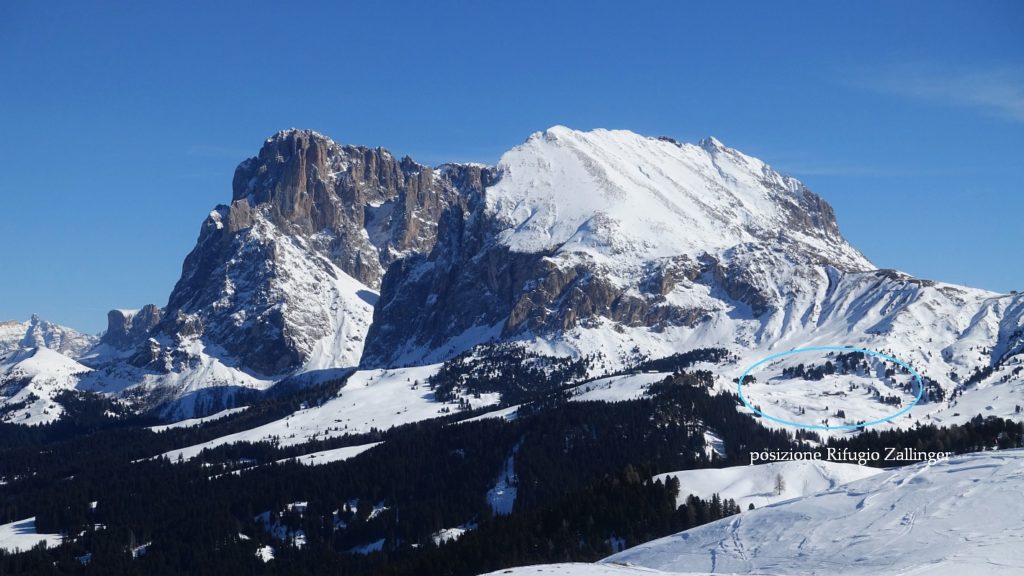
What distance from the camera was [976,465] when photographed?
166 m

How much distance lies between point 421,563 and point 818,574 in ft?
276

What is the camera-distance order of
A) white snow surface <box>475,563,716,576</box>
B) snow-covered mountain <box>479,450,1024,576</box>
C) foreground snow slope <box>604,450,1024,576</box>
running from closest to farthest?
foreground snow slope <box>604,450,1024,576</box>
snow-covered mountain <box>479,450,1024,576</box>
white snow surface <box>475,563,716,576</box>

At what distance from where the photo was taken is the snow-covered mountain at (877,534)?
126m

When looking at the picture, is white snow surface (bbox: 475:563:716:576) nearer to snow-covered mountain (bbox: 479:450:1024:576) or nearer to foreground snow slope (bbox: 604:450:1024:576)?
snow-covered mountain (bbox: 479:450:1024:576)

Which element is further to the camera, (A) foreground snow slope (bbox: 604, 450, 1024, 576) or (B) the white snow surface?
(B) the white snow surface

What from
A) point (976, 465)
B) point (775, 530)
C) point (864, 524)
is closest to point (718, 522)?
point (775, 530)

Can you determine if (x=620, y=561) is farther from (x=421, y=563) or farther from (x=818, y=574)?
(x=421, y=563)

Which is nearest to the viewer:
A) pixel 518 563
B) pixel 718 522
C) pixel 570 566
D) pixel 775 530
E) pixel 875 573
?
pixel 875 573

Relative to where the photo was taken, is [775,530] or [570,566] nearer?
[570,566]

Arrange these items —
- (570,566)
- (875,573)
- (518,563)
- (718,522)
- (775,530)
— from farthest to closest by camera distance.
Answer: (518,563) → (718,522) → (775,530) → (570,566) → (875,573)

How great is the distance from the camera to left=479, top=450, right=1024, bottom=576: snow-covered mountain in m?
126

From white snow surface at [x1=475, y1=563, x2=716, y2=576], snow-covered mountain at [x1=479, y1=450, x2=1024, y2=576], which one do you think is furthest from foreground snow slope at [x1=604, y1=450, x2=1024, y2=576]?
white snow surface at [x1=475, y1=563, x2=716, y2=576]

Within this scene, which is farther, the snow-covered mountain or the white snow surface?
the white snow surface

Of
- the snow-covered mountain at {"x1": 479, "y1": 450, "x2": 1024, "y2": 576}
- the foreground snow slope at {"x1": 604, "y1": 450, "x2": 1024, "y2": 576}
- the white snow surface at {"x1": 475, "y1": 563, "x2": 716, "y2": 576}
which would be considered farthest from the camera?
the white snow surface at {"x1": 475, "y1": 563, "x2": 716, "y2": 576}
